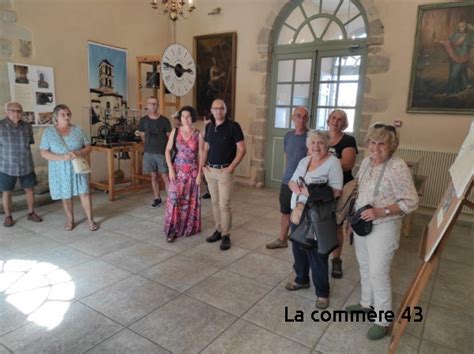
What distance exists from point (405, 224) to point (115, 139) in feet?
13.5

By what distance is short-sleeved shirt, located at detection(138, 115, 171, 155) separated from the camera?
4625 millimetres

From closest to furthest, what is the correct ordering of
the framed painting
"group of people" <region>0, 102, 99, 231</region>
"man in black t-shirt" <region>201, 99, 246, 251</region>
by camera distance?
"man in black t-shirt" <region>201, 99, 246, 251</region>
"group of people" <region>0, 102, 99, 231</region>
the framed painting

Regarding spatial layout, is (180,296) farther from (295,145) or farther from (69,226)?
(69,226)

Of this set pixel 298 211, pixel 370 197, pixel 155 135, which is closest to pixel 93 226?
pixel 155 135

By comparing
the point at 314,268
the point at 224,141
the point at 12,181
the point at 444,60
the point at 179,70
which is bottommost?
the point at 314,268

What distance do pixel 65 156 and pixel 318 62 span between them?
3880 millimetres

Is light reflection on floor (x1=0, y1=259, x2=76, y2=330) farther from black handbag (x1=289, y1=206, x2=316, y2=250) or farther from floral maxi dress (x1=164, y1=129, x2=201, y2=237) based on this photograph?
black handbag (x1=289, y1=206, x2=316, y2=250)

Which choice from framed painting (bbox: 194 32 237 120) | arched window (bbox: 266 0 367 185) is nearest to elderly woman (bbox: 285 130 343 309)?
arched window (bbox: 266 0 367 185)

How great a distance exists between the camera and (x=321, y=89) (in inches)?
210

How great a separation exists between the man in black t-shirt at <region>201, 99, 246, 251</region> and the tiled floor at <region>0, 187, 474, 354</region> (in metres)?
0.61

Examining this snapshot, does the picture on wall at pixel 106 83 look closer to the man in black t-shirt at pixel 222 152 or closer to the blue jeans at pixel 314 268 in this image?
the man in black t-shirt at pixel 222 152

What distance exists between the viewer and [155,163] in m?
4.69

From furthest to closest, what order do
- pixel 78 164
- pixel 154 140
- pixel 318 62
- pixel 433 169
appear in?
pixel 318 62 → pixel 154 140 → pixel 433 169 → pixel 78 164

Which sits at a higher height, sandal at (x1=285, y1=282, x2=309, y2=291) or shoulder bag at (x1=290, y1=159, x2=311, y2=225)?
shoulder bag at (x1=290, y1=159, x2=311, y2=225)
